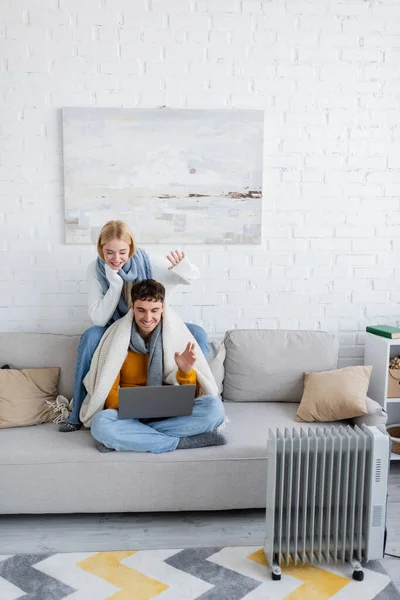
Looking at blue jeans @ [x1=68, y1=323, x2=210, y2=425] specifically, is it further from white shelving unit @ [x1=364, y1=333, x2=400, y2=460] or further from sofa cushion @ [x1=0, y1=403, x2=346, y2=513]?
white shelving unit @ [x1=364, y1=333, x2=400, y2=460]

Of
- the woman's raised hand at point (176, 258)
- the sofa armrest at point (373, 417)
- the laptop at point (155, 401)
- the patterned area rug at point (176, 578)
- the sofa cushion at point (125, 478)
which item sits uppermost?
the woman's raised hand at point (176, 258)

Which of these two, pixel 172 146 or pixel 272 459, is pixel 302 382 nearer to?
pixel 272 459

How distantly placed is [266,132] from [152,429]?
1.71 meters

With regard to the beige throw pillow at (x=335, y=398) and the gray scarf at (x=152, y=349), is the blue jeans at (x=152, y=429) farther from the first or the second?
the beige throw pillow at (x=335, y=398)

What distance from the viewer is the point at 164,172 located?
3.32 metres

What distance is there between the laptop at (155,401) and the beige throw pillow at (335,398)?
642 millimetres

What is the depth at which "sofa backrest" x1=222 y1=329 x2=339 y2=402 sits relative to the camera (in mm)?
3227

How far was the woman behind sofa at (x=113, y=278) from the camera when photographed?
2.94 metres

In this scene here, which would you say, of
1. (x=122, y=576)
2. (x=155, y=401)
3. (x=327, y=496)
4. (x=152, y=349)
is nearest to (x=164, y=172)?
(x=152, y=349)

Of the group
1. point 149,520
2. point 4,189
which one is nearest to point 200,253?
point 4,189

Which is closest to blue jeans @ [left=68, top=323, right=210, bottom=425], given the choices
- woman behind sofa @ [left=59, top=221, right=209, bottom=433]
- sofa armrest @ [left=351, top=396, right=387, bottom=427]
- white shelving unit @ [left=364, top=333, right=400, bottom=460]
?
woman behind sofa @ [left=59, top=221, right=209, bottom=433]

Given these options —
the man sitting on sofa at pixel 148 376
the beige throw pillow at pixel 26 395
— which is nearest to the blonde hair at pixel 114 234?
the man sitting on sofa at pixel 148 376

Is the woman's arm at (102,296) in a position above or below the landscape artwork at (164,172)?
below

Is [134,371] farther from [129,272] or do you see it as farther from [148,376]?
[129,272]
